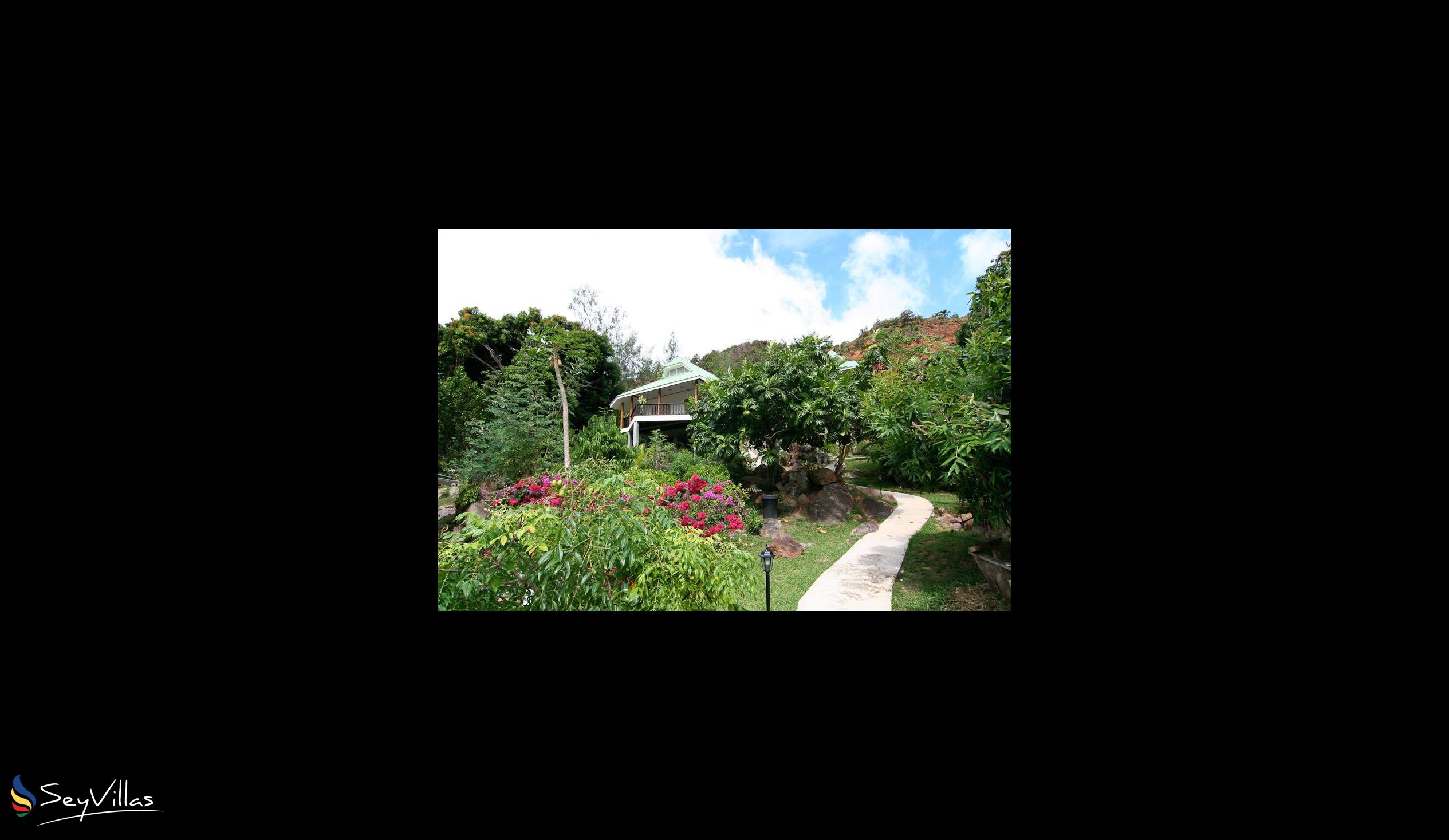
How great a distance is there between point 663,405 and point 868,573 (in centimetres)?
560

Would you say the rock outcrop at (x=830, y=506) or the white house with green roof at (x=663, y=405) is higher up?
the white house with green roof at (x=663, y=405)

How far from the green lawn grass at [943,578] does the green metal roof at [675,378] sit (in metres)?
4.51

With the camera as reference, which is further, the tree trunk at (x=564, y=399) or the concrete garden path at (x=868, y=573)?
the tree trunk at (x=564, y=399)

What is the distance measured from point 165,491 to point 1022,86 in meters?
2.20

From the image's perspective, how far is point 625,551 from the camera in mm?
1601

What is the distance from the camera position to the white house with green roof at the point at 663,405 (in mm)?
8273

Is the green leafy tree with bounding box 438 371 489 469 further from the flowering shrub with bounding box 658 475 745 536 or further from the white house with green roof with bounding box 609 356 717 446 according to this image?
the flowering shrub with bounding box 658 475 745 536

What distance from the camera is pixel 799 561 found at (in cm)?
475

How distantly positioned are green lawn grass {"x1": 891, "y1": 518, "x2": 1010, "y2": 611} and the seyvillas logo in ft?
11.9

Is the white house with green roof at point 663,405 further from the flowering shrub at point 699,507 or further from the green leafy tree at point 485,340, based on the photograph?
the flowering shrub at point 699,507

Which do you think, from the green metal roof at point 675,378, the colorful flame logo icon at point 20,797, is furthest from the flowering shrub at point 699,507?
the green metal roof at point 675,378

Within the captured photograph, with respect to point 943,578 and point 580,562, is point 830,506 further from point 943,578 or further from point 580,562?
point 580,562

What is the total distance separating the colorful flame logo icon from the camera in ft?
3.16

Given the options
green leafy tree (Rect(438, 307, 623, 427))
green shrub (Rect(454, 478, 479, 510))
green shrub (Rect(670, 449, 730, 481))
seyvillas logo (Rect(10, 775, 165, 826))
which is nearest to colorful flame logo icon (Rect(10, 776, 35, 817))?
seyvillas logo (Rect(10, 775, 165, 826))
